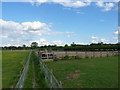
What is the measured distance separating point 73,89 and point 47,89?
4.21 feet

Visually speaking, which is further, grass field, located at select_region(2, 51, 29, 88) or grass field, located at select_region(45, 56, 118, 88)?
grass field, located at select_region(2, 51, 29, 88)

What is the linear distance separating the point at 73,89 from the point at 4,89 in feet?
12.1

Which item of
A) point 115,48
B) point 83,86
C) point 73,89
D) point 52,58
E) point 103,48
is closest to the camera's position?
point 73,89

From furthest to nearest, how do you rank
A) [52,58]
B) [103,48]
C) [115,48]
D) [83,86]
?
1. [103,48]
2. [115,48]
3. [52,58]
4. [83,86]

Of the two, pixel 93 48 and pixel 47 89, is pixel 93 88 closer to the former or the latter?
pixel 47 89

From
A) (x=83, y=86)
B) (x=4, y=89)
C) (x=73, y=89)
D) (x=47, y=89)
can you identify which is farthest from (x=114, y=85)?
(x=4, y=89)

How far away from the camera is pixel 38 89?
10312 mm

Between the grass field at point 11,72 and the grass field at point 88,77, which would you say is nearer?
the grass field at point 88,77

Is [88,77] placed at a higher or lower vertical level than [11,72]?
higher

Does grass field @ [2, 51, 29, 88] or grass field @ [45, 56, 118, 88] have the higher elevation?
grass field @ [45, 56, 118, 88]

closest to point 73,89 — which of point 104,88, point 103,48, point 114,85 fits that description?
point 104,88

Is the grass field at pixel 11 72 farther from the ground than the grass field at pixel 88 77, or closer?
closer

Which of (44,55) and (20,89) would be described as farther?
(44,55)

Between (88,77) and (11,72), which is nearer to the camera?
(88,77)
